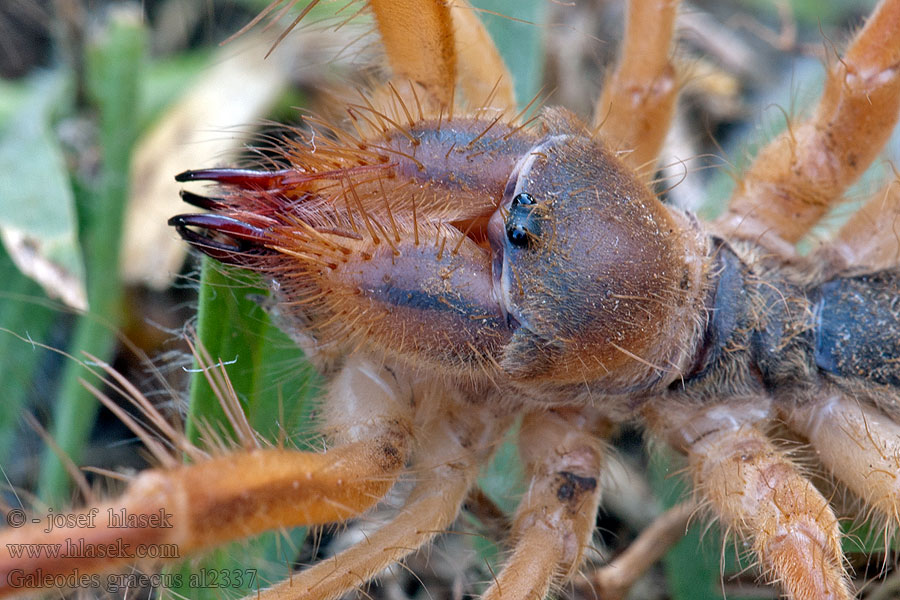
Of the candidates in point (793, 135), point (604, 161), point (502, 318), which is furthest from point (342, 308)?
point (793, 135)

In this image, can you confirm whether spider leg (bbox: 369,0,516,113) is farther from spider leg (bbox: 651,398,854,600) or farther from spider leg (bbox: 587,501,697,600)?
spider leg (bbox: 587,501,697,600)

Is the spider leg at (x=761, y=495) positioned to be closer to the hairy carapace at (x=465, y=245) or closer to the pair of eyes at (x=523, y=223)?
the hairy carapace at (x=465, y=245)

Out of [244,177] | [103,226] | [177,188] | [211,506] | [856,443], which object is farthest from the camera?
[177,188]

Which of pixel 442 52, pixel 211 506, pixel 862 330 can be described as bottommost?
pixel 862 330

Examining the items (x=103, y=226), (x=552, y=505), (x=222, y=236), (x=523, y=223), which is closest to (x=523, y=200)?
(x=523, y=223)

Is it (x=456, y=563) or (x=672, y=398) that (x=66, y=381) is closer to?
(x=456, y=563)

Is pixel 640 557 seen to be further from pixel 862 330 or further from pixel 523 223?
pixel 523 223

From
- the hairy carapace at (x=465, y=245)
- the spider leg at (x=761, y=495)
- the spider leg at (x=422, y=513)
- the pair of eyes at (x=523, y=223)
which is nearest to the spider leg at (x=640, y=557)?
the spider leg at (x=761, y=495)

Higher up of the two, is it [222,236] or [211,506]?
[222,236]

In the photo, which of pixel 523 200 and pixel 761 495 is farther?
pixel 761 495
